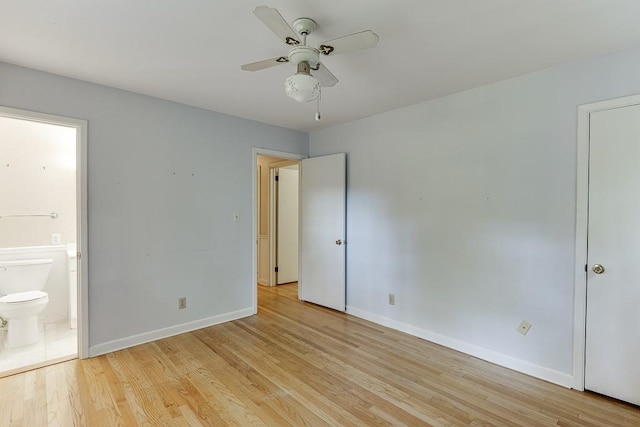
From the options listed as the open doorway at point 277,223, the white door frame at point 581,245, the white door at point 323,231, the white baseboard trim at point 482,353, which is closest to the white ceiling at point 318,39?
the white door frame at point 581,245

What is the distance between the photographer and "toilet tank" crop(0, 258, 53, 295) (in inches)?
126

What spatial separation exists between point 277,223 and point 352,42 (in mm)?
4093

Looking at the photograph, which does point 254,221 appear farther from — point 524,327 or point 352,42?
point 524,327

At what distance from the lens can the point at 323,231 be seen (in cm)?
417

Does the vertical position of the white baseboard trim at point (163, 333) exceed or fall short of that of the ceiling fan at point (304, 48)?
it falls short

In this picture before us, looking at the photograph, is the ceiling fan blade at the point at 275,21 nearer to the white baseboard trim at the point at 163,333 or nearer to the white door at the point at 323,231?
the white door at the point at 323,231

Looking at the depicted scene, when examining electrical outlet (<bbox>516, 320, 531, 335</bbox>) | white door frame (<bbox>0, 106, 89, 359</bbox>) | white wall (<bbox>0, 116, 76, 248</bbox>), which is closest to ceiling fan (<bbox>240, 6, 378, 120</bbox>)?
white door frame (<bbox>0, 106, 89, 359</bbox>)

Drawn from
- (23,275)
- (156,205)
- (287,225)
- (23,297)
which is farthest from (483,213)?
(23,275)

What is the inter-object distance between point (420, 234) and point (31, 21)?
336 cm

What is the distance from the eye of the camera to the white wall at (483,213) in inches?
93.4

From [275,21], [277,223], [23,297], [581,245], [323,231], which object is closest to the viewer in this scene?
[275,21]

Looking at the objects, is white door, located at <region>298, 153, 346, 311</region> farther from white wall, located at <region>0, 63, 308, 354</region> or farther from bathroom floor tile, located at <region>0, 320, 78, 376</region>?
bathroom floor tile, located at <region>0, 320, 78, 376</region>

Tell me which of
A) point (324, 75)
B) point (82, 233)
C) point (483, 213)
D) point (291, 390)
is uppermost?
point (324, 75)

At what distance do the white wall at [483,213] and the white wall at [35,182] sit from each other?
3.53m
